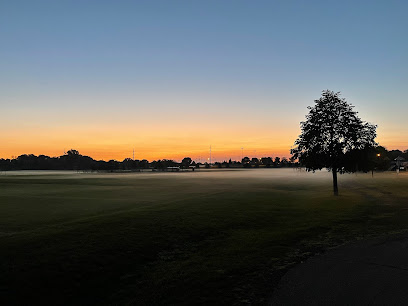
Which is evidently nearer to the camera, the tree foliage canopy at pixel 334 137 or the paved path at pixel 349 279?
the paved path at pixel 349 279

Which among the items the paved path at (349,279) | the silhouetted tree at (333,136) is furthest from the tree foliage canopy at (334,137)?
the paved path at (349,279)

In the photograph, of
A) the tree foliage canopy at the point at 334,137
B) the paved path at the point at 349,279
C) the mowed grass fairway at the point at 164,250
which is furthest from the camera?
the tree foliage canopy at the point at 334,137

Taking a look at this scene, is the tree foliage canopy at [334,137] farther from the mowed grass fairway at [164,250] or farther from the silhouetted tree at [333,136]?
the mowed grass fairway at [164,250]

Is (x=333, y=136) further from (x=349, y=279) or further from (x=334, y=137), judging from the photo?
(x=349, y=279)

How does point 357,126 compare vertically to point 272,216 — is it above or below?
above

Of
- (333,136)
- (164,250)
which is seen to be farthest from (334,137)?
(164,250)

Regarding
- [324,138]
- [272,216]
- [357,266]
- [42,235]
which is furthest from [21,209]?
[324,138]

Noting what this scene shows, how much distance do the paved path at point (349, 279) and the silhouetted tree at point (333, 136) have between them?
2382 centimetres

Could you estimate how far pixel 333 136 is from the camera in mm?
35344

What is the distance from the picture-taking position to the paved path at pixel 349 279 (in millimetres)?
7531

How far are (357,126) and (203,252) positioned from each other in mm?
28025

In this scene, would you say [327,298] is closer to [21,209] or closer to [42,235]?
[42,235]

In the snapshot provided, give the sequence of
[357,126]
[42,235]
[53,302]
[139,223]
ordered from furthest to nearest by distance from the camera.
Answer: [357,126] < [139,223] < [42,235] < [53,302]

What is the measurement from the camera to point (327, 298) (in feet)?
24.9
